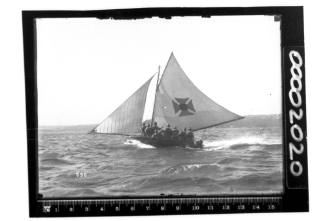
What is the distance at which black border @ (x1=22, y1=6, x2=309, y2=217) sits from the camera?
2.31 metres

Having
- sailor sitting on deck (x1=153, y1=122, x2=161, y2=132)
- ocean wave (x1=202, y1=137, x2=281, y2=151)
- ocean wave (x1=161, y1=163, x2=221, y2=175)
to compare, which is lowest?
ocean wave (x1=161, y1=163, x2=221, y2=175)

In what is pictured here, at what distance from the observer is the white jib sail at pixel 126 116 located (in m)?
2.32

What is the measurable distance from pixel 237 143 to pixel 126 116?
57 cm

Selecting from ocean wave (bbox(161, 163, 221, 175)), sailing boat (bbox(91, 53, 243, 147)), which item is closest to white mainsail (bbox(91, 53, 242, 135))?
sailing boat (bbox(91, 53, 243, 147))

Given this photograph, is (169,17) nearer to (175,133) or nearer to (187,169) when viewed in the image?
(175,133)

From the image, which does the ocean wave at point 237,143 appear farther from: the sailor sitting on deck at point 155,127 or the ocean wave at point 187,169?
the sailor sitting on deck at point 155,127

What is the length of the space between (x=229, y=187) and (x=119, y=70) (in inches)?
31.7

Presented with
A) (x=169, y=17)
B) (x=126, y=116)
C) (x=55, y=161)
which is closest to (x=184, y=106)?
(x=126, y=116)

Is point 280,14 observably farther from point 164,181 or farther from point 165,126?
point 164,181

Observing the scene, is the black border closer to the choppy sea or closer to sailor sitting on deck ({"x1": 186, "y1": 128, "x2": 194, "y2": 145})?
the choppy sea

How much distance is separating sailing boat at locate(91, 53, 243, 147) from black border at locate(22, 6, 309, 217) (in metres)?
0.26

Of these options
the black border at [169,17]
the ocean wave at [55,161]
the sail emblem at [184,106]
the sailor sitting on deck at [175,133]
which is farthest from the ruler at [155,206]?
the sail emblem at [184,106]

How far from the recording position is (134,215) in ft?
7.55

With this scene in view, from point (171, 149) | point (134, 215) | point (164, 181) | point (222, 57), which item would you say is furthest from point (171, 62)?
point (134, 215)
